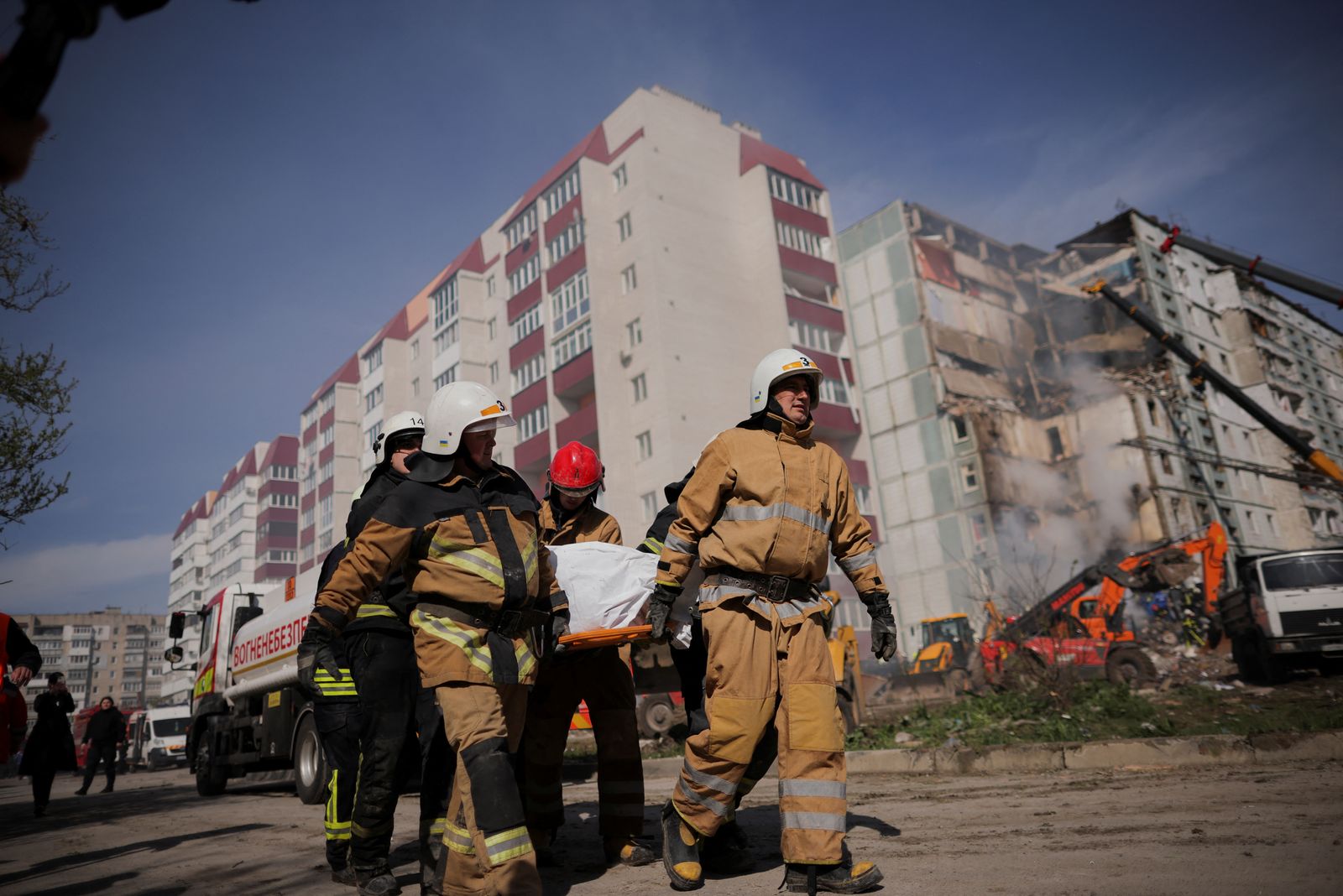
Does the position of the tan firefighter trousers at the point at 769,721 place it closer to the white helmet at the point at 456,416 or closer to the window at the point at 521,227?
the white helmet at the point at 456,416

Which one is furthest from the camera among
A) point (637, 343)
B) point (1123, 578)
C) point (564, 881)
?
point (637, 343)

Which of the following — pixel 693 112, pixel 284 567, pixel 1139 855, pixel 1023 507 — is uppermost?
pixel 693 112

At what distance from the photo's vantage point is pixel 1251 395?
178 feet

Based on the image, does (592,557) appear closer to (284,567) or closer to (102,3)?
(102,3)

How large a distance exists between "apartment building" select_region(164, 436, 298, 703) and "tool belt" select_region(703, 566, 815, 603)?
6601 cm

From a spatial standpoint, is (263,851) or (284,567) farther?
(284,567)

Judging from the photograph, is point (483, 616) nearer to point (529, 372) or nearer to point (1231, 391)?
point (529, 372)

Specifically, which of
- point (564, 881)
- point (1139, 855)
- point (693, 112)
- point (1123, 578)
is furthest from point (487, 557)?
point (693, 112)

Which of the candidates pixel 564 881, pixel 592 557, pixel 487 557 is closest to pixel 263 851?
pixel 564 881

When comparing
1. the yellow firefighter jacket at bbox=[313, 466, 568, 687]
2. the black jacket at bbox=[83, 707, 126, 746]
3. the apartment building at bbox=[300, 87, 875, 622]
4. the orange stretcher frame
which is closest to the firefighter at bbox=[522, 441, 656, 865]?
the orange stretcher frame

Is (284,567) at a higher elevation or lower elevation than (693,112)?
lower

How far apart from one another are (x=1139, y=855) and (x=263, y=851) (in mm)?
4995

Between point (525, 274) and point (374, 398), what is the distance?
58.6ft

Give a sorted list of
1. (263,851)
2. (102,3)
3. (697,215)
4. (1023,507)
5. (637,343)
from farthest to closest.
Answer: (1023,507)
(697,215)
(637,343)
(263,851)
(102,3)
